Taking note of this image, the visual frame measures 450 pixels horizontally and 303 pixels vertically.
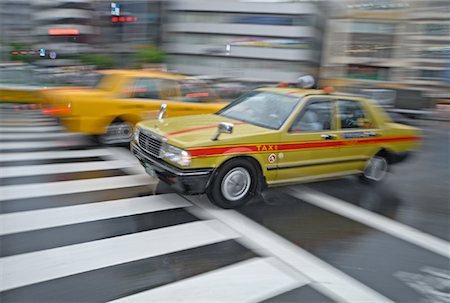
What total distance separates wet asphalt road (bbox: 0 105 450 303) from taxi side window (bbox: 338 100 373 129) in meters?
1.08

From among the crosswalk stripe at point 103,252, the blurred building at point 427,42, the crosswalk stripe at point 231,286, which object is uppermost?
the blurred building at point 427,42

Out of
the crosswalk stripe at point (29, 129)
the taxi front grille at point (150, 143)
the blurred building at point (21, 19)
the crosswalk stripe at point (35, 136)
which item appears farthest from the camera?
the blurred building at point (21, 19)

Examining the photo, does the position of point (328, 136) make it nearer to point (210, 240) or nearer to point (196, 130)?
point (196, 130)

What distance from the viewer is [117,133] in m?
8.16

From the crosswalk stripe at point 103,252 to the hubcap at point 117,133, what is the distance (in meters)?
3.95

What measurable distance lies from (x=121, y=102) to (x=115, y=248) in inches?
173

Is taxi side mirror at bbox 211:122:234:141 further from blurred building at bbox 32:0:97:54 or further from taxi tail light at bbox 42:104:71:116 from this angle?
blurred building at bbox 32:0:97:54

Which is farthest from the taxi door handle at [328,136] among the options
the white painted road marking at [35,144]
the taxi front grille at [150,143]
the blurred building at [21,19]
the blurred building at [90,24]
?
the blurred building at [21,19]

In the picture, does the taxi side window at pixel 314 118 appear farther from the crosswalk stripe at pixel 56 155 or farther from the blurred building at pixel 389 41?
the blurred building at pixel 389 41

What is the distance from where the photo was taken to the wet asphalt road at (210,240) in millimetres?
3461

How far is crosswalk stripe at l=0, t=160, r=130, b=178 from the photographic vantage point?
6.40 meters

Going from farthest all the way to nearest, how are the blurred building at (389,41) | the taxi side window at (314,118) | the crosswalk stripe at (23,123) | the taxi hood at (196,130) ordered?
the blurred building at (389,41)
the crosswalk stripe at (23,123)
the taxi side window at (314,118)
the taxi hood at (196,130)

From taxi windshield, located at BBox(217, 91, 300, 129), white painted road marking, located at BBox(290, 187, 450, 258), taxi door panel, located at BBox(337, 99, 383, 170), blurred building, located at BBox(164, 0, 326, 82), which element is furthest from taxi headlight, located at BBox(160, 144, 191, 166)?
blurred building, located at BBox(164, 0, 326, 82)

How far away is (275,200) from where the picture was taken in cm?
585
